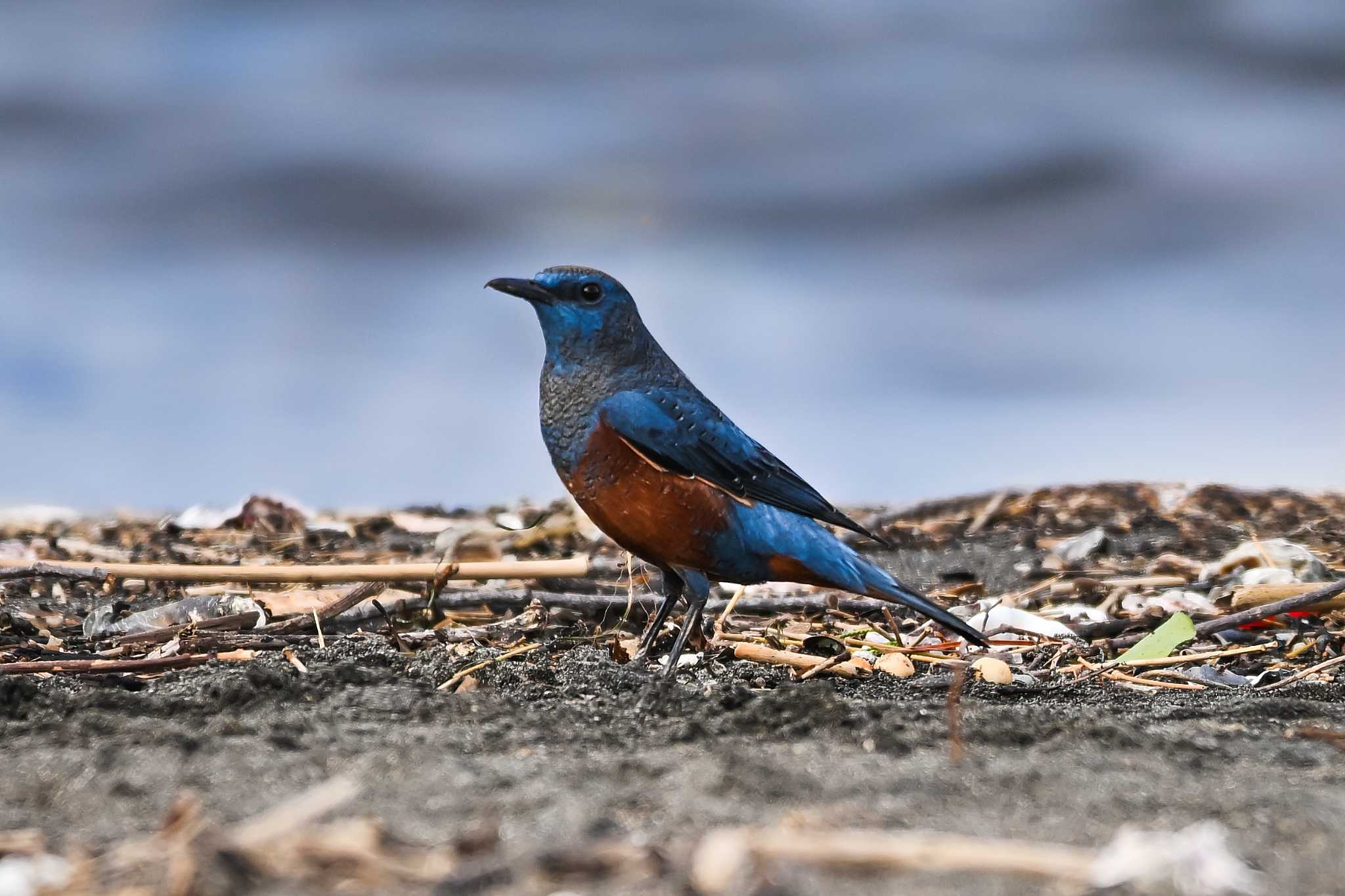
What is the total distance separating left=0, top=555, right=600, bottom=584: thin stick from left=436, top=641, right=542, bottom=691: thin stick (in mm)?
224

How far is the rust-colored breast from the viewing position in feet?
12.5

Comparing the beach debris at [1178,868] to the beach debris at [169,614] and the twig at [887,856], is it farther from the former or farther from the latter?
the beach debris at [169,614]

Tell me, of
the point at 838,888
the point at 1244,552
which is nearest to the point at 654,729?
the point at 838,888

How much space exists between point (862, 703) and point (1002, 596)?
2016 millimetres

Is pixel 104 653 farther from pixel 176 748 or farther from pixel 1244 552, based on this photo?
pixel 1244 552

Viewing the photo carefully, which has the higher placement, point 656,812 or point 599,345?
point 599,345

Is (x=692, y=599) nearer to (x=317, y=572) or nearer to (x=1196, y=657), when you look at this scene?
(x=317, y=572)

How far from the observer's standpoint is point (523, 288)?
401cm

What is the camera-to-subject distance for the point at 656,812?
87.6 inches

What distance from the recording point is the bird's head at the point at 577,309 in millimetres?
4035

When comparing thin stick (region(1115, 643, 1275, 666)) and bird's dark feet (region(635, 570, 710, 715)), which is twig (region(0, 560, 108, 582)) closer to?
bird's dark feet (region(635, 570, 710, 715))

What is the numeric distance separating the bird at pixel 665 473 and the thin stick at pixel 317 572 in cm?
28

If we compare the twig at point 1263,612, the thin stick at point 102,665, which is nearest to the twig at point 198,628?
the thin stick at point 102,665

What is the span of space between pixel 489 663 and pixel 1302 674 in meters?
2.32
